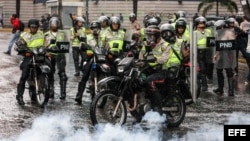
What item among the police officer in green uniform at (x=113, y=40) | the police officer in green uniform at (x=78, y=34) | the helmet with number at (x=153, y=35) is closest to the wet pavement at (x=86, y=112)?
the police officer in green uniform at (x=113, y=40)

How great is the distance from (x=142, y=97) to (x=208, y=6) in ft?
126

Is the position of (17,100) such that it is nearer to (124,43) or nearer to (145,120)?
(124,43)

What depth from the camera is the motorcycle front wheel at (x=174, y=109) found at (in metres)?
9.80

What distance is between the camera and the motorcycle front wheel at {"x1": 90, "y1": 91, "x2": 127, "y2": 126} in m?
9.04

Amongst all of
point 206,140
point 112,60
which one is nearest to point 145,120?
point 206,140

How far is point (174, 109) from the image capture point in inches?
390

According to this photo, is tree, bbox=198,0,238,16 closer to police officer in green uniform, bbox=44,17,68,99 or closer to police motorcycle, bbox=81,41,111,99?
police officer in green uniform, bbox=44,17,68,99

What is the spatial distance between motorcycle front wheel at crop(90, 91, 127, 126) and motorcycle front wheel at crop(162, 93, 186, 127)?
92 cm

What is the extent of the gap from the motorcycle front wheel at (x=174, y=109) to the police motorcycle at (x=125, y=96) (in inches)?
0.7

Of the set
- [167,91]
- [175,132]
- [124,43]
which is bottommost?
[175,132]

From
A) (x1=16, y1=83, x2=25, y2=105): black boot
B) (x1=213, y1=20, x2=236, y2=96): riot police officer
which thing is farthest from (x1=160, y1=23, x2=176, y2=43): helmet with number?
(x1=213, y1=20, x2=236, y2=96): riot police officer

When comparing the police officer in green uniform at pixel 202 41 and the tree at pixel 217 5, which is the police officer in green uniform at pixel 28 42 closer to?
the police officer in green uniform at pixel 202 41

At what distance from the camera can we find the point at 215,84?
647 inches

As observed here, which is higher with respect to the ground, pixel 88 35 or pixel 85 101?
pixel 88 35
